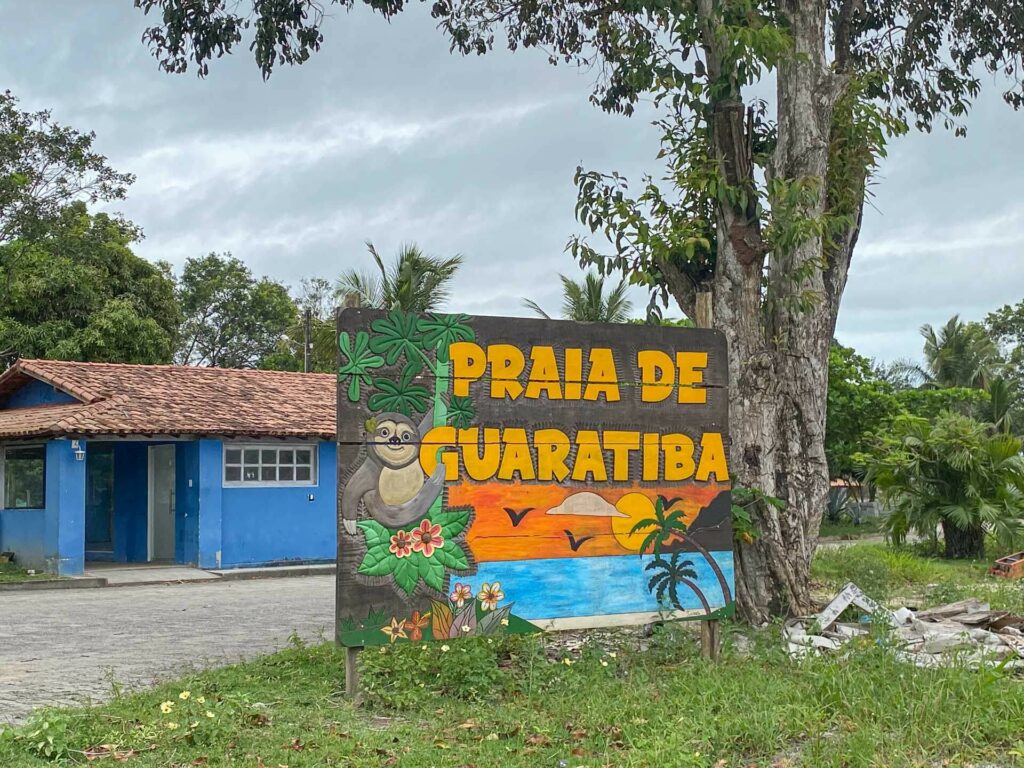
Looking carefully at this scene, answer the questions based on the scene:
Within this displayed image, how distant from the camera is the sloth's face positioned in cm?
805

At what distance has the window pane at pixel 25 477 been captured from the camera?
2128cm

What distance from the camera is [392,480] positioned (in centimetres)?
807

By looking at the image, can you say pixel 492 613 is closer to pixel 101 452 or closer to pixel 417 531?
pixel 417 531

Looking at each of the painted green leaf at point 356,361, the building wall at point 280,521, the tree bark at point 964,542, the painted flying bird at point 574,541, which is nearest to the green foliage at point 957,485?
the tree bark at point 964,542

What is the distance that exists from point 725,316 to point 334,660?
4931mm

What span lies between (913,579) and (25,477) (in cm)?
1567

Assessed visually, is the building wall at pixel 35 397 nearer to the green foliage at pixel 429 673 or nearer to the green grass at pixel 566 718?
the green foliage at pixel 429 673

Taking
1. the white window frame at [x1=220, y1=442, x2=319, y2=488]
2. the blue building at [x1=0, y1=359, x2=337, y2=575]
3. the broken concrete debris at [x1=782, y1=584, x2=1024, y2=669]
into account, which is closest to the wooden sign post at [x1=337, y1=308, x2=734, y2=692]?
the broken concrete debris at [x1=782, y1=584, x2=1024, y2=669]

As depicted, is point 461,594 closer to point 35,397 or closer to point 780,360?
point 780,360

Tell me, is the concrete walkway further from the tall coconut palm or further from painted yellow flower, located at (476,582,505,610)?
the tall coconut palm

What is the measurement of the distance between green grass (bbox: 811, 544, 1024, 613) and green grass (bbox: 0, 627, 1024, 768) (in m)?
5.39

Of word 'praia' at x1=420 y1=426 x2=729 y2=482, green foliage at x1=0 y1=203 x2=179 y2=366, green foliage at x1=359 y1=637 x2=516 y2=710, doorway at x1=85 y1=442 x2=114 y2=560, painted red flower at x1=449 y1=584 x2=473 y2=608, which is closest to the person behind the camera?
green foliage at x1=359 y1=637 x2=516 y2=710

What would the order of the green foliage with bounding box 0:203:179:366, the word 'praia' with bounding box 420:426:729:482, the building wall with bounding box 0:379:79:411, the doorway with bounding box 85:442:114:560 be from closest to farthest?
the word 'praia' with bounding box 420:426:729:482, the building wall with bounding box 0:379:79:411, the doorway with bounding box 85:442:114:560, the green foliage with bounding box 0:203:179:366

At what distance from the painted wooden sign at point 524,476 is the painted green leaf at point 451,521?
1 centimetres
